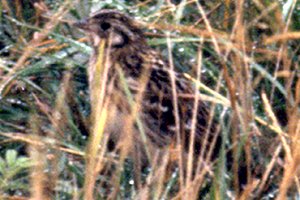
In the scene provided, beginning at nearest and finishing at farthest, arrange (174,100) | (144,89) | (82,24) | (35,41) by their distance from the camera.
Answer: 1. (174,100)
2. (144,89)
3. (35,41)
4. (82,24)

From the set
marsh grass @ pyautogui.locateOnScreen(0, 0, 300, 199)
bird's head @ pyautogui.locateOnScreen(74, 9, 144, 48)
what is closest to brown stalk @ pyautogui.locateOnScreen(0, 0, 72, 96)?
marsh grass @ pyautogui.locateOnScreen(0, 0, 300, 199)

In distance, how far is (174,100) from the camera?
4.89 metres

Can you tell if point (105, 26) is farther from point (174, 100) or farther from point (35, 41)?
point (174, 100)

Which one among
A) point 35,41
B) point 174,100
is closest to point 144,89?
point 35,41

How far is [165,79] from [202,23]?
0.47 m

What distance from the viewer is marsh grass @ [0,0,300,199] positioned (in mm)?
4578

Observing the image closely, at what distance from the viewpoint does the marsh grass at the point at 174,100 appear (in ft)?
15.0

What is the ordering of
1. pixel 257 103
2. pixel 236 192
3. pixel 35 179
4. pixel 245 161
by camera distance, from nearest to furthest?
1. pixel 35 179
2. pixel 236 192
3. pixel 245 161
4. pixel 257 103

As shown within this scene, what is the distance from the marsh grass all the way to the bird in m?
0.07

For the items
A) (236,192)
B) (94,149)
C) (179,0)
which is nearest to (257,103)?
(179,0)

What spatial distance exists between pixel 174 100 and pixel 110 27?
3.93 feet

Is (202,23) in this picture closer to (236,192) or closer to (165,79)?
(165,79)

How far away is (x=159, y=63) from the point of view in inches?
233

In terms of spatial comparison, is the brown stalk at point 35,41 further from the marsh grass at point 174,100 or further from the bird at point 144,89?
the bird at point 144,89
